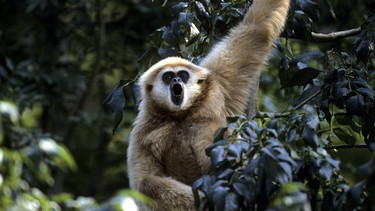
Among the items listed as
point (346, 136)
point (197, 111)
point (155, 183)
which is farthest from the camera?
point (197, 111)

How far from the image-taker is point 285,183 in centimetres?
405

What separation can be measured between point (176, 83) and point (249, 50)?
808 mm

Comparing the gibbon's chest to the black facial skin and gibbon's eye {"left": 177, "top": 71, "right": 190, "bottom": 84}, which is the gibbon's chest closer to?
the black facial skin

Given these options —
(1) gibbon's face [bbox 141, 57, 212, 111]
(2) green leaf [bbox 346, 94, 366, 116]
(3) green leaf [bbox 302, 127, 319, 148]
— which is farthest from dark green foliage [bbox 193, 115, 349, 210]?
(1) gibbon's face [bbox 141, 57, 212, 111]

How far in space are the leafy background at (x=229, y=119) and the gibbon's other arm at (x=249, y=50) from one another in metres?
0.12

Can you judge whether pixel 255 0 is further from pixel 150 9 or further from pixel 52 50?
pixel 52 50

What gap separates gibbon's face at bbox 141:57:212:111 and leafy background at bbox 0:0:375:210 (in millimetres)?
158

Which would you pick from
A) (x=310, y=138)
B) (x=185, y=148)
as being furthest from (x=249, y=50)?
(x=310, y=138)

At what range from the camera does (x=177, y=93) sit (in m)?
6.79

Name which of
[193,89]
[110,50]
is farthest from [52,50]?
[193,89]

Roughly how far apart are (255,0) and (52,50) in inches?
203

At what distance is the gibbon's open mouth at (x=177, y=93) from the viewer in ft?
21.7

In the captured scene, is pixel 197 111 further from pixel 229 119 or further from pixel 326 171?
pixel 326 171

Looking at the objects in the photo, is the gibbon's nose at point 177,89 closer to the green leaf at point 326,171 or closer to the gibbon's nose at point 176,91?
the gibbon's nose at point 176,91
